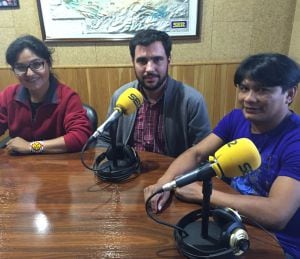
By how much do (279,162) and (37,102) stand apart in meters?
1.35

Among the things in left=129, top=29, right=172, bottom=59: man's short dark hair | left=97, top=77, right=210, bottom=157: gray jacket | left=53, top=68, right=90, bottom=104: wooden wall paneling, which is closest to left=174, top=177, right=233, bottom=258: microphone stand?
left=97, top=77, right=210, bottom=157: gray jacket

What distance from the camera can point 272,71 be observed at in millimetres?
1144

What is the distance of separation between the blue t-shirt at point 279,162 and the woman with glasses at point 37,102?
841 mm

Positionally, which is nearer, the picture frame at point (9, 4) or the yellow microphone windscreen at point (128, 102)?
the yellow microphone windscreen at point (128, 102)

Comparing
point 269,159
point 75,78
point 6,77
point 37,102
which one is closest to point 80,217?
point 269,159

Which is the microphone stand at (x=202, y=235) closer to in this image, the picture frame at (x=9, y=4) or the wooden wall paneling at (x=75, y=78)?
the wooden wall paneling at (x=75, y=78)

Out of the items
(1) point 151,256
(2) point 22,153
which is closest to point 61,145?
(2) point 22,153

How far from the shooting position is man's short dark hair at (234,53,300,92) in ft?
3.75

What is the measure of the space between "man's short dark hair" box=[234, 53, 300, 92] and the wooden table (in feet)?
1.42

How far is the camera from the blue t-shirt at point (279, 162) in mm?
1051

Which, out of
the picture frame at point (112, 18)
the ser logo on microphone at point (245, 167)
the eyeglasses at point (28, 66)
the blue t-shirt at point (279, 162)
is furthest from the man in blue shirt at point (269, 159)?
the picture frame at point (112, 18)

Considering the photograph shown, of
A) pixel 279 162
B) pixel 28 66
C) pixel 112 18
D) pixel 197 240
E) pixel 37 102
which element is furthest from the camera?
pixel 112 18

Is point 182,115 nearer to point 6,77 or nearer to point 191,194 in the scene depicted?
point 191,194

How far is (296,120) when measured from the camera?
116 centimetres
